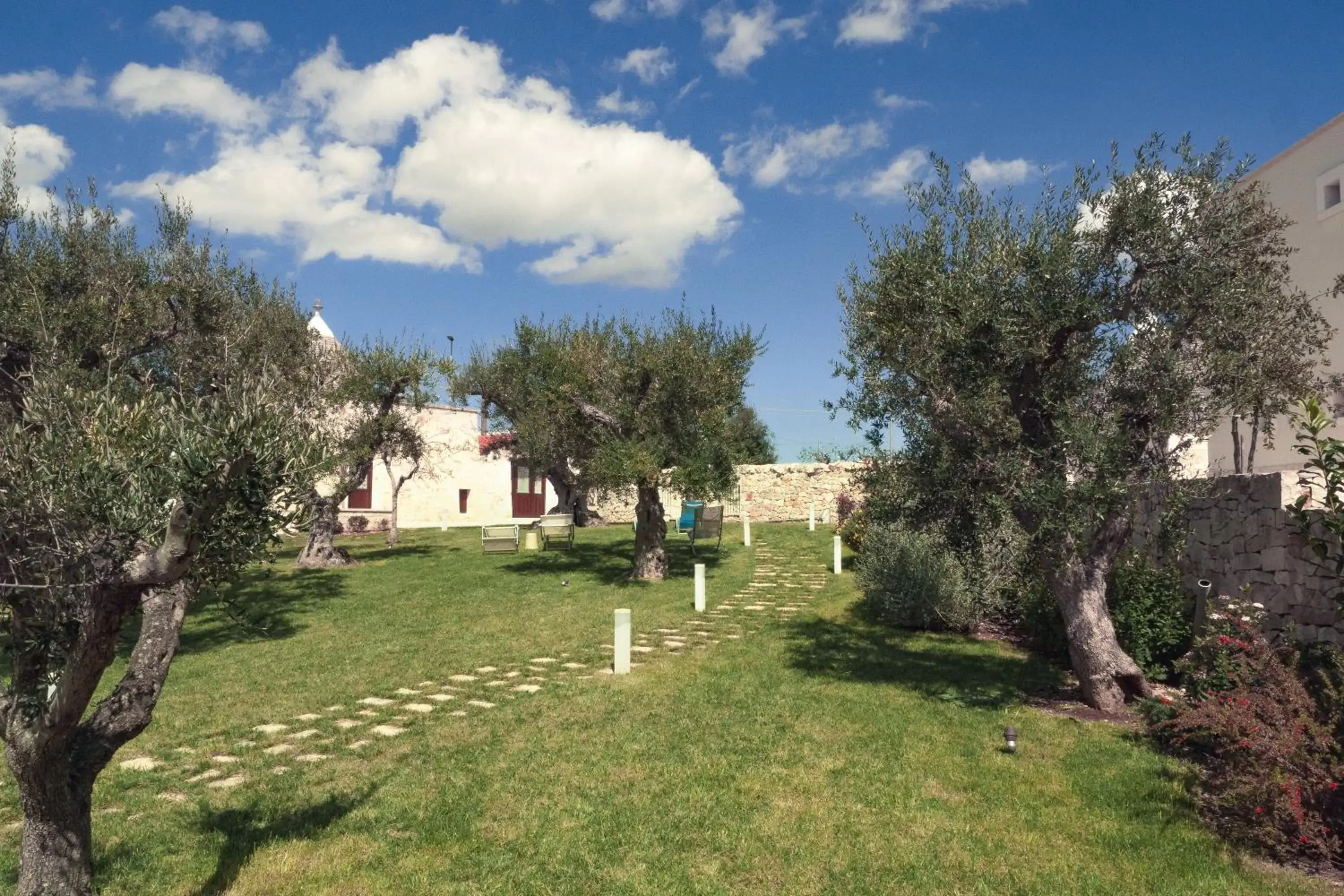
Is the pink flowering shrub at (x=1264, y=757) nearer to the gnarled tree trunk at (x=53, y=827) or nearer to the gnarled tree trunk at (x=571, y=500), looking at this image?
the gnarled tree trunk at (x=53, y=827)

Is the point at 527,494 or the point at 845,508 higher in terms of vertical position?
the point at 527,494

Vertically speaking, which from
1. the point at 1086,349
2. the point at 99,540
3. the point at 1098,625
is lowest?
the point at 1098,625

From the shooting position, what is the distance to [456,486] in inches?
1449

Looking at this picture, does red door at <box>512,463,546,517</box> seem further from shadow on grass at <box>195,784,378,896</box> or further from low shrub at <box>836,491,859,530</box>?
shadow on grass at <box>195,784,378,896</box>

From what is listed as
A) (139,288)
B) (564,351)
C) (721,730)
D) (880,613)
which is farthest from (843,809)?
(564,351)

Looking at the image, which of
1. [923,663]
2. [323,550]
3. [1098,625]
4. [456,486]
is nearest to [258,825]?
[1098,625]

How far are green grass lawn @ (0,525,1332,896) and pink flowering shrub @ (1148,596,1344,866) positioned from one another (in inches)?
11.3

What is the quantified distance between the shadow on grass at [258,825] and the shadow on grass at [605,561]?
11.5m

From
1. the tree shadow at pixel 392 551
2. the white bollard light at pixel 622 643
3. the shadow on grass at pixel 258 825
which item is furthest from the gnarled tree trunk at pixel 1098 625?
the tree shadow at pixel 392 551

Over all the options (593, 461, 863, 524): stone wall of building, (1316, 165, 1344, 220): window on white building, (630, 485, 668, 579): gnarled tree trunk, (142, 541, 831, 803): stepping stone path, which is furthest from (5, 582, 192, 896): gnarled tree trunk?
(593, 461, 863, 524): stone wall of building

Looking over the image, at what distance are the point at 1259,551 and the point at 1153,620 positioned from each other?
1381 millimetres

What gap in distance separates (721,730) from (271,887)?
13.8 feet

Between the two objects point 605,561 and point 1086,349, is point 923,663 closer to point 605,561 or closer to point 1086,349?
point 1086,349

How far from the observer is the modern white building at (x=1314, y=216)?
630 inches
